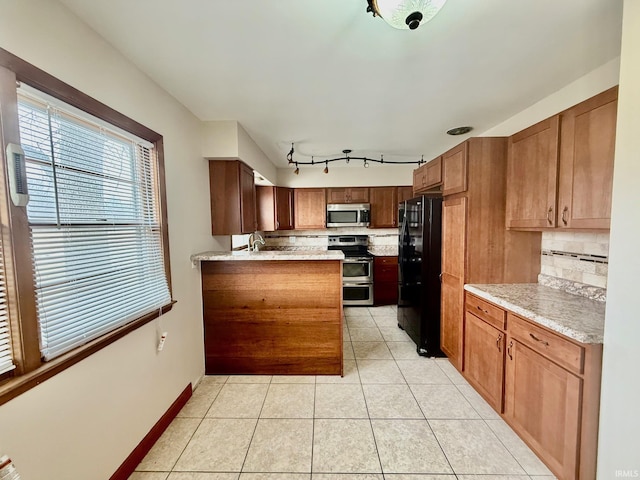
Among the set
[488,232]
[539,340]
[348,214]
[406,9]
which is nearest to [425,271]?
[488,232]

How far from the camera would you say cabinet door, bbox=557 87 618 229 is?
1.30 meters

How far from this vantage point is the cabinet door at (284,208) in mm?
4203

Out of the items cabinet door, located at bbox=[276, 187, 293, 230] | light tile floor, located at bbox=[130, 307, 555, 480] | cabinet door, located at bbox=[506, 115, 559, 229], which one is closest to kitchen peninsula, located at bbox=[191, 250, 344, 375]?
light tile floor, located at bbox=[130, 307, 555, 480]

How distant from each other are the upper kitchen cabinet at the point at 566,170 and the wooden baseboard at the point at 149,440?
298cm

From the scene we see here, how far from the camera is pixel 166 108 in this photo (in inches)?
70.4

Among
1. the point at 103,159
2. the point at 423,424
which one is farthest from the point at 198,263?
the point at 423,424

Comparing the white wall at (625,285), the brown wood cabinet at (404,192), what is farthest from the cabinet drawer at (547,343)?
the brown wood cabinet at (404,192)

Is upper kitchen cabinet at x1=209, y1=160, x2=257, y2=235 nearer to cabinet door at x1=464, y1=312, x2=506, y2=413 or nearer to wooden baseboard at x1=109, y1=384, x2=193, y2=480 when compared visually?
wooden baseboard at x1=109, y1=384, x2=193, y2=480

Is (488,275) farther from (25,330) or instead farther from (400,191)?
(25,330)

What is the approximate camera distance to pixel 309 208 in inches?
172

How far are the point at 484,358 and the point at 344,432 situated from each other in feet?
3.98

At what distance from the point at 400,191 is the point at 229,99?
324cm

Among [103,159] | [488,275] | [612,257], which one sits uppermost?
[103,159]

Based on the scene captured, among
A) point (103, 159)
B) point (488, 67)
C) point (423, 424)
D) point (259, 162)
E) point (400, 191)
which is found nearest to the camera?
point (103, 159)
